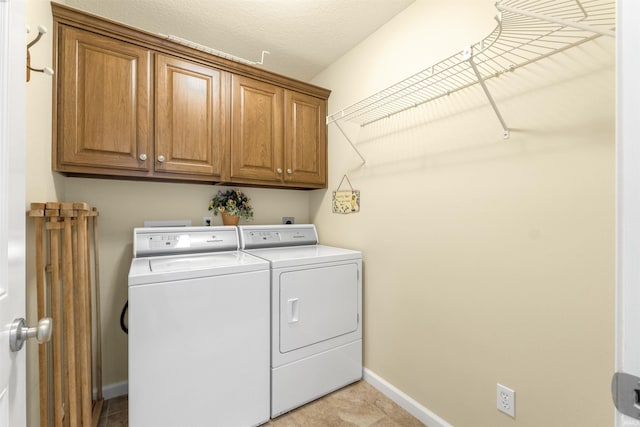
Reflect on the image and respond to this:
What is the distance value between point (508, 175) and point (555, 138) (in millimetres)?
223

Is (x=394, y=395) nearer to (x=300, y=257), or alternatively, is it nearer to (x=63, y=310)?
(x=300, y=257)

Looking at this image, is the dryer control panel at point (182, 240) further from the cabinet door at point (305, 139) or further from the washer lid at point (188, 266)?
the cabinet door at point (305, 139)

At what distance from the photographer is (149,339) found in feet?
4.42

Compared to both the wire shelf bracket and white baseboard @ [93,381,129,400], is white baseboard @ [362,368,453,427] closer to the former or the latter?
the wire shelf bracket

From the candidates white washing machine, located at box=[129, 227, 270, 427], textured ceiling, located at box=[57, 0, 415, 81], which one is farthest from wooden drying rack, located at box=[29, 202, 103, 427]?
textured ceiling, located at box=[57, 0, 415, 81]

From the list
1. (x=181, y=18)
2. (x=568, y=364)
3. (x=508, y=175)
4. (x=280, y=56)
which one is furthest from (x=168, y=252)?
(x=568, y=364)

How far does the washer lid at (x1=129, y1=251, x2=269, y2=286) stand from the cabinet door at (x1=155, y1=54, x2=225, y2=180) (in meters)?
0.57

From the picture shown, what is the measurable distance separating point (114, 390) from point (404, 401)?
6.43ft

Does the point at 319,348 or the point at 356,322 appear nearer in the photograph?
the point at 319,348

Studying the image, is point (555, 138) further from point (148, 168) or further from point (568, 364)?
point (148, 168)

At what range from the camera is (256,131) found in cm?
214

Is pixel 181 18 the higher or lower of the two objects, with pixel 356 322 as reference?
higher

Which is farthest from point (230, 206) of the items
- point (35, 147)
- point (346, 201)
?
point (35, 147)

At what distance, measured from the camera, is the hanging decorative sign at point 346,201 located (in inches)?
87.3
